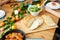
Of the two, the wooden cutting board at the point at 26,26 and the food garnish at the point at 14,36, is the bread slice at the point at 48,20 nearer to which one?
the wooden cutting board at the point at 26,26

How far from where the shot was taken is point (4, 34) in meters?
1.28

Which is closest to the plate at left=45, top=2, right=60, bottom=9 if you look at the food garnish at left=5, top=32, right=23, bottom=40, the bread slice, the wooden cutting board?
the bread slice

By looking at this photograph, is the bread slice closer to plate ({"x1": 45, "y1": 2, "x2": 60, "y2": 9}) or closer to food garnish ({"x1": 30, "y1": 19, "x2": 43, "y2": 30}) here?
food garnish ({"x1": 30, "y1": 19, "x2": 43, "y2": 30})

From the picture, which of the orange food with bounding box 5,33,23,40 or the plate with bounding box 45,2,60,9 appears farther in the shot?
the plate with bounding box 45,2,60,9

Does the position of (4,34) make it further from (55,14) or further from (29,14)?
(55,14)

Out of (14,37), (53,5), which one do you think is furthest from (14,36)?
(53,5)

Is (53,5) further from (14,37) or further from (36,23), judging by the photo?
(14,37)

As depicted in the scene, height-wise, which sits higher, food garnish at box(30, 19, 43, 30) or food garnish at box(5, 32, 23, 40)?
food garnish at box(30, 19, 43, 30)

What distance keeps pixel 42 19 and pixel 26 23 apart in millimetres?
165

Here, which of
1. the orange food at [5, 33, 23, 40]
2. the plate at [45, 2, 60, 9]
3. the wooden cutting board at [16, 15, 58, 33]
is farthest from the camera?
the plate at [45, 2, 60, 9]

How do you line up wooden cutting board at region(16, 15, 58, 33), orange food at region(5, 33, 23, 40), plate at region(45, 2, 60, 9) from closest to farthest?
1. orange food at region(5, 33, 23, 40)
2. wooden cutting board at region(16, 15, 58, 33)
3. plate at region(45, 2, 60, 9)

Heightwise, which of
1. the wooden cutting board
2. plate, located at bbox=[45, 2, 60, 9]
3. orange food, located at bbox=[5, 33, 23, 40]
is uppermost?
plate, located at bbox=[45, 2, 60, 9]

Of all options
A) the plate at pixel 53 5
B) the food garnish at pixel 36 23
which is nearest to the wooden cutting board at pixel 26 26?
the food garnish at pixel 36 23

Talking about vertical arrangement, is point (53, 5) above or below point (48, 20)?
above
